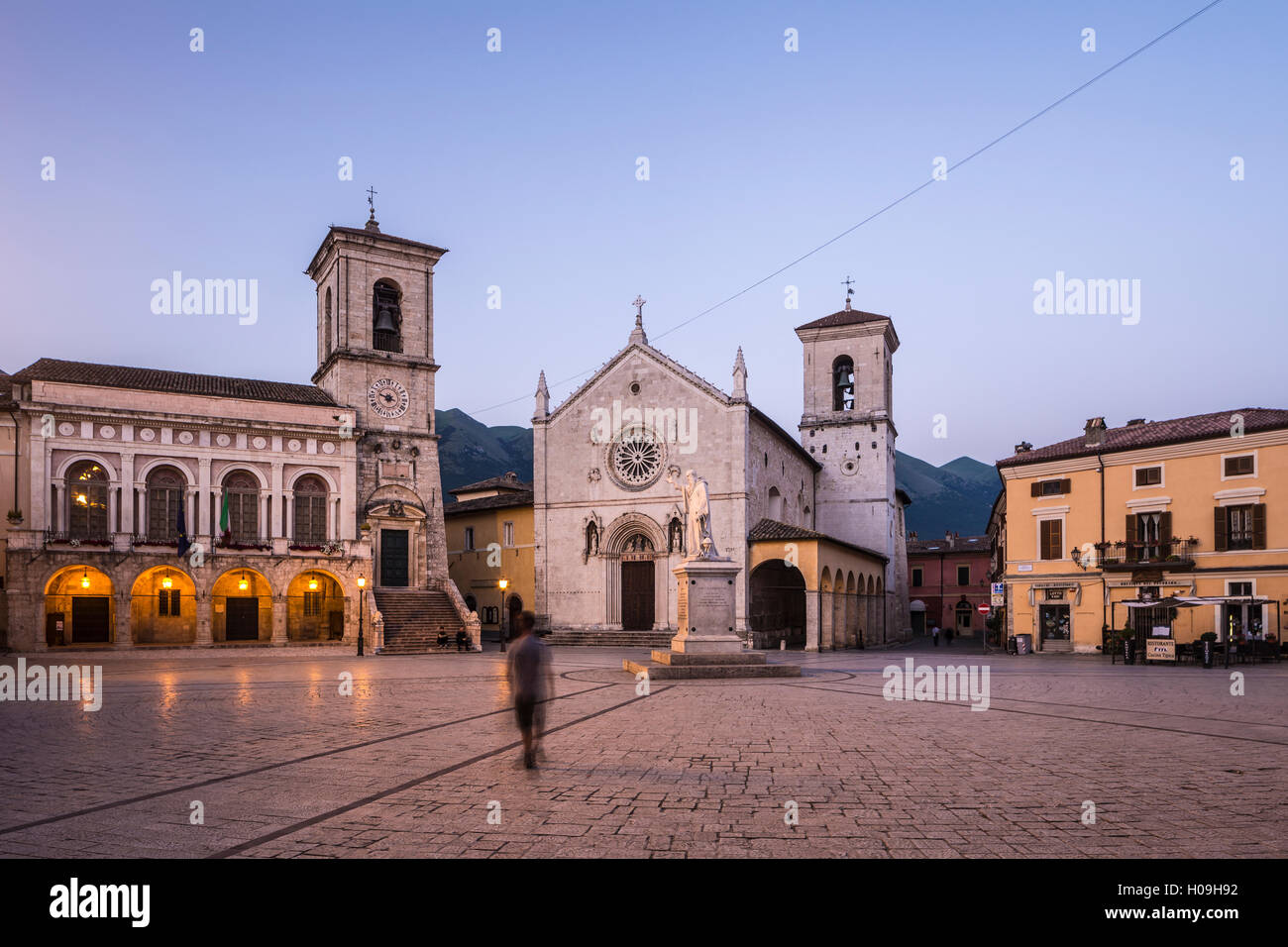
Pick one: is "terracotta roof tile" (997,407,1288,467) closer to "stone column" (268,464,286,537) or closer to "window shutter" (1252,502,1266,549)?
"window shutter" (1252,502,1266,549)

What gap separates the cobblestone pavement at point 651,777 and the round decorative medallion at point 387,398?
2403cm

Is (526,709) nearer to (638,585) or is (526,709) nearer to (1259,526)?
(1259,526)

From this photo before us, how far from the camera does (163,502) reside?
34.7 metres

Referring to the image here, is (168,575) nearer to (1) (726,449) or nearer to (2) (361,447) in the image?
(2) (361,447)

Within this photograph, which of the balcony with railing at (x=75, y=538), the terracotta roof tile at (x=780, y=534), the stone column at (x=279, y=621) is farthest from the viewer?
the terracotta roof tile at (x=780, y=534)

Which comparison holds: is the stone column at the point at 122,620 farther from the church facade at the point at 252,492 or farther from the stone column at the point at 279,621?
the stone column at the point at 279,621

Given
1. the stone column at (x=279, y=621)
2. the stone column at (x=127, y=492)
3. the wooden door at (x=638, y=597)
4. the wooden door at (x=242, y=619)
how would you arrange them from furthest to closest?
1. the wooden door at (x=638, y=597)
2. the wooden door at (x=242, y=619)
3. the stone column at (x=279, y=621)
4. the stone column at (x=127, y=492)

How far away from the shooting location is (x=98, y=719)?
513 inches

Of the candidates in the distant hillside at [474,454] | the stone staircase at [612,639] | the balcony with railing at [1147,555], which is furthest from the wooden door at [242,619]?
the distant hillside at [474,454]

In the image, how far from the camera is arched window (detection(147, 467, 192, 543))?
34438 millimetres

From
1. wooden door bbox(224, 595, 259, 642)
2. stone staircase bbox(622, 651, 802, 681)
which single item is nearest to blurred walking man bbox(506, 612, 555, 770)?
stone staircase bbox(622, 651, 802, 681)

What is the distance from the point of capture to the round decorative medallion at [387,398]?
39531 mm

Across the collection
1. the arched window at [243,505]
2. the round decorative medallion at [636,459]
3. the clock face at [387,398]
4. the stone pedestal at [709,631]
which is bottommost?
the stone pedestal at [709,631]
